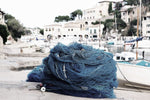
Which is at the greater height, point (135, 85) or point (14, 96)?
point (14, 96)

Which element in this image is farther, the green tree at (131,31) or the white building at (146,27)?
the green tree at (131,31)

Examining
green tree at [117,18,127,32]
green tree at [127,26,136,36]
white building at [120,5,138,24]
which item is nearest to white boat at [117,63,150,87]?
green tree at [127,26,136,36]

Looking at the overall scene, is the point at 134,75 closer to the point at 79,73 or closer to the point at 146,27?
the point at 79,73

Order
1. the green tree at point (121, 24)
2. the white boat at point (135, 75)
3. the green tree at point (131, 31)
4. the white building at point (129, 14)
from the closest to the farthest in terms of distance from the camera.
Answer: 1. the white boat at point (135, 75)
2. the green tree at point (131, 31)
3. the green tree at point (121, 24)
4. the white building at point (129, 14)

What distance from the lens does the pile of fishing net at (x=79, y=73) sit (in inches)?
182

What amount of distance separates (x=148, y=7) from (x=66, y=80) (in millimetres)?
75322

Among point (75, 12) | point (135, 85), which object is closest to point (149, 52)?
point (135, 85)

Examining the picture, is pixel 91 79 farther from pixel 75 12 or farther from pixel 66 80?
pixel 75 12

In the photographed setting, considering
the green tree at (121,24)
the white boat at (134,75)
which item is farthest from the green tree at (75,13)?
the white boat at (134,75)

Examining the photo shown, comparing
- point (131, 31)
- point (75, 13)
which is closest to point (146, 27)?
point (131, 31)

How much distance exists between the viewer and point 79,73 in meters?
4.57

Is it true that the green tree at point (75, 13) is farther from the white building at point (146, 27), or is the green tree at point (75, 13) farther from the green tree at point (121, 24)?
the white building at point (146, 27)

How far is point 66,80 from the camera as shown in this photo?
466 cm

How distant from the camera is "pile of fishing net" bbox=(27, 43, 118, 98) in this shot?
4633mm
